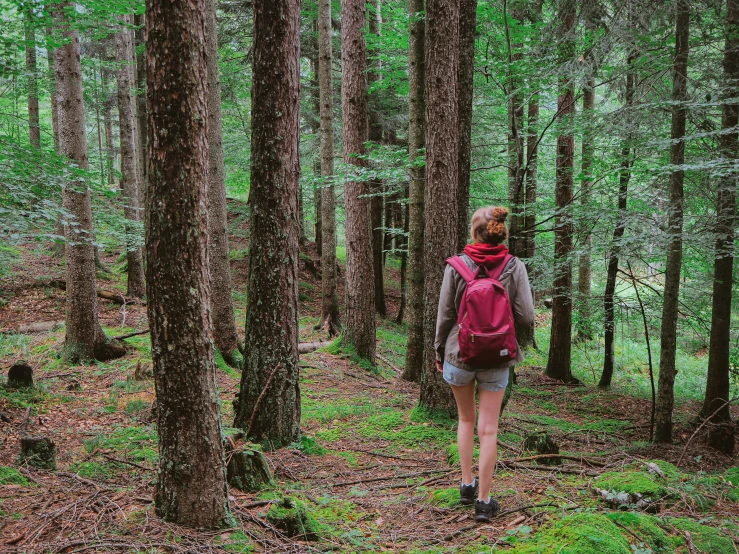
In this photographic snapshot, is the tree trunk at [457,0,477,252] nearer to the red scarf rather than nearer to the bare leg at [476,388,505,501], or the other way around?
the red scarf

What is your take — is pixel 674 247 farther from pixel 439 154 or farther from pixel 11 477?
pixel 11 477

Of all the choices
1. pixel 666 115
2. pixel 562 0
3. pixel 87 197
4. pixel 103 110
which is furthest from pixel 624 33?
pixel 103 110

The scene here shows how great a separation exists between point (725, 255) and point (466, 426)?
6219 millimetres

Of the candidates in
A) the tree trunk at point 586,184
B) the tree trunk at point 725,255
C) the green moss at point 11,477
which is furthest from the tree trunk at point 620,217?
the green moss at point 11,477

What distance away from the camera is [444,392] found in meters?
6.59

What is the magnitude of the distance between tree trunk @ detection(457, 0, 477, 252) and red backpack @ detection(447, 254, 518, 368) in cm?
322

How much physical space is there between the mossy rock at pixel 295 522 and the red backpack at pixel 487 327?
1.57m

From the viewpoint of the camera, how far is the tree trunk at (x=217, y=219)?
844 cm

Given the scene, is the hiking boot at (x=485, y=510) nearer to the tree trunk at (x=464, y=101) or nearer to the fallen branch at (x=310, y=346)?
the tree trunk at (x=464, y=101)

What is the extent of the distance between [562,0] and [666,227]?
5083mm

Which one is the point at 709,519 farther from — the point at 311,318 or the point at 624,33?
the point at 311,318

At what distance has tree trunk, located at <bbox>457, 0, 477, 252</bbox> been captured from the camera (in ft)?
22.2

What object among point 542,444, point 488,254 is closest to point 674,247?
point 542,444

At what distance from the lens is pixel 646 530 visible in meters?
3.18
